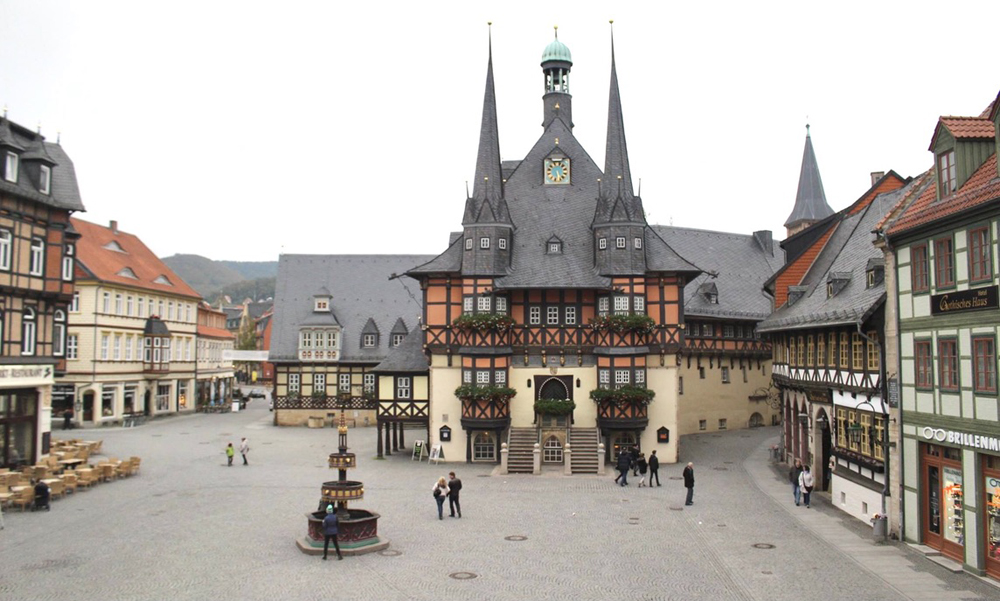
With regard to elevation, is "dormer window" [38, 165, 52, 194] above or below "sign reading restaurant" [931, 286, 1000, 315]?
above

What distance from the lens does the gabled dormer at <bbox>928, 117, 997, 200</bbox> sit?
1936 centimetres

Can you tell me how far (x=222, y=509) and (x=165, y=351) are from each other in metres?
38.6

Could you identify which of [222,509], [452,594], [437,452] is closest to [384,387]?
[437,452]

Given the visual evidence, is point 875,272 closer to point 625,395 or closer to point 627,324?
point 627,324

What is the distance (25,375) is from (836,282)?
95.6 ft

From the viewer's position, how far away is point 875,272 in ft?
80.0

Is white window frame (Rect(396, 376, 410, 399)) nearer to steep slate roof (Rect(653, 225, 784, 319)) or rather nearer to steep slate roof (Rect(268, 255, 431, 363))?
steep slate roof (Rect(268, 255, 431, 363))

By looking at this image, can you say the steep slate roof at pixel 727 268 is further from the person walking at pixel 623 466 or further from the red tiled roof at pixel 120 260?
the red tiled roof at pixel 120 260

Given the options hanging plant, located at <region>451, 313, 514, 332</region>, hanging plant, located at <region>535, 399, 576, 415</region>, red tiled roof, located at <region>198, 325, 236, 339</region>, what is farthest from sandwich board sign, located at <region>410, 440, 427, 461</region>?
red tiled roof, located at <region>198, 325, 236, 339</region>

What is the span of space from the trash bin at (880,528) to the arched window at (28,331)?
29.9m

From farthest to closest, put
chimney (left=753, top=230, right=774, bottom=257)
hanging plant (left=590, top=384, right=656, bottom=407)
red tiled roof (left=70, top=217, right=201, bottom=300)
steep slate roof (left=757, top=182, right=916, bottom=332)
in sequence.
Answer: chimney (left=753, top=230, right=774, bottom=257), red tiled roof (left=70, top=217, right=201, bottom=300), hanging plant (left=590, top=384, right=656, bottom=407), steep slate roof (left=757, top=182, right=916, bottom=332)

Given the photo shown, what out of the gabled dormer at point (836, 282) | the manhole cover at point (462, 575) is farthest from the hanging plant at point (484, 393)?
the manhole cover at point (462, 575)

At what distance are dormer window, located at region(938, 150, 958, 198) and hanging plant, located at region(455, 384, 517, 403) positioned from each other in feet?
66.7

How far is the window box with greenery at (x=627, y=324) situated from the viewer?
36.8 m
